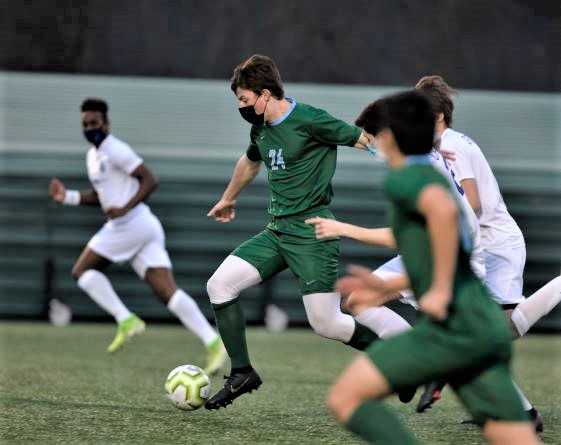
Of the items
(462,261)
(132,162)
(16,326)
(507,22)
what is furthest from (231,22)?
(462,261)

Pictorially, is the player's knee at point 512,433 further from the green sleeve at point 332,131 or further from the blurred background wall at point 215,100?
the blurred background wall at point 215,100

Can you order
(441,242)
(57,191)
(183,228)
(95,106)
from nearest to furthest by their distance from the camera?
(441,242)
(57,191)
(95,106)
(183,228)

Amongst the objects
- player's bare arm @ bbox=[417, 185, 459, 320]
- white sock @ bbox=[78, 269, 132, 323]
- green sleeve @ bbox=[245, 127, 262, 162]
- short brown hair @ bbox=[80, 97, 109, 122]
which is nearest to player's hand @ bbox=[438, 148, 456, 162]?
green sleeve @ bbox=[245, 127, 262, 162]

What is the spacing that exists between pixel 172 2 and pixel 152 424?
11108 mm

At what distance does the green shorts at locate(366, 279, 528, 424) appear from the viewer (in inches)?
152

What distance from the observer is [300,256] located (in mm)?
6562

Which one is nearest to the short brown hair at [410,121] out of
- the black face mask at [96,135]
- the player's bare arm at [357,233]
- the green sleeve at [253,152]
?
the player's bare arm at [357,233]

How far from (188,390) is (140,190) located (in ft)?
12.4

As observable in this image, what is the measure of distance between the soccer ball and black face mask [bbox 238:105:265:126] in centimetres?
146

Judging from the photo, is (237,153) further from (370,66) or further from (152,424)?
(152,424)

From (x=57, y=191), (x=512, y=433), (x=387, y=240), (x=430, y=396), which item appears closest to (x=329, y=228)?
(x=387, y=240)

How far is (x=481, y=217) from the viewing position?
6574 millimetres

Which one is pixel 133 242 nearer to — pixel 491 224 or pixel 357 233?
pixel 491 224

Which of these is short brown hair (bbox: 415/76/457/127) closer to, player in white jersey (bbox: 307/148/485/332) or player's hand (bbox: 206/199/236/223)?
player in white jersey (bbox: 307/148/485/332)
